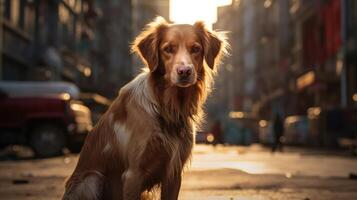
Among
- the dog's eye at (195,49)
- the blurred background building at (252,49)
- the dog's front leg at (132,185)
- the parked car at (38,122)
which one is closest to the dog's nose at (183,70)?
the dog's eye at (195,49)

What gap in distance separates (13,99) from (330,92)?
31363 millimetres

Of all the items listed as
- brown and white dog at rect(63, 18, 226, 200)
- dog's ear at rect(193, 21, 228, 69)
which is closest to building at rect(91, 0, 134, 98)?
dog's ear at rect(193, 21, 228, 69)

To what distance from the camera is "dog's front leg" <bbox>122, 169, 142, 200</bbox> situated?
5285 millimetres

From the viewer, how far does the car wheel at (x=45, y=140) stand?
1952 cm

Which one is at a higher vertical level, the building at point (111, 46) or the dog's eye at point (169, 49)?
the building at point (111, 46)

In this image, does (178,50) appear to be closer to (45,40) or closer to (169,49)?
(169,49)

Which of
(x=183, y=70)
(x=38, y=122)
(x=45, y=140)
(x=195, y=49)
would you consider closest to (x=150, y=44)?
(x=195, y=49)

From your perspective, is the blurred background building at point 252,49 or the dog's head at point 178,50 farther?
→ the blurred background building at point 252,49

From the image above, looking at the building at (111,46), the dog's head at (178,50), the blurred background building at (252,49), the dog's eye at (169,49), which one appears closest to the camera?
the dog's head at (178,50)

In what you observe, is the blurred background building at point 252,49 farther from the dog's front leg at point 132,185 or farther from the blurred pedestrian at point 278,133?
the dog's front leg at point 132,185

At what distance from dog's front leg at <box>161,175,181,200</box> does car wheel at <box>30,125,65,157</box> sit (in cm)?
1432

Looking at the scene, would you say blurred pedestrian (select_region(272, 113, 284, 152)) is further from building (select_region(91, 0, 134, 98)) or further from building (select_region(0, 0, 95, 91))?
building (select_region(91, 0, 134, 98))

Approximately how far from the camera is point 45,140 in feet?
64.1

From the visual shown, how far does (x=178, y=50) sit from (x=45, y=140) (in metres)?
14.6
